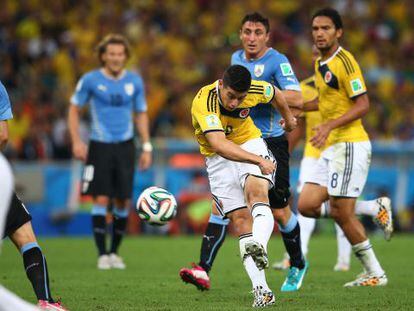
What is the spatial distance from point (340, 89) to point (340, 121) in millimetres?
416

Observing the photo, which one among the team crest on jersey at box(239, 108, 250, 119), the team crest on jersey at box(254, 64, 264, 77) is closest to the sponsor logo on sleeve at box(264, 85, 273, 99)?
the team crest on jersey at box(239, 108, 250, 119)

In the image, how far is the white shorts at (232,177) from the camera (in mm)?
7301

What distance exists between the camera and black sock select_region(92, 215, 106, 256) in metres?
10.8

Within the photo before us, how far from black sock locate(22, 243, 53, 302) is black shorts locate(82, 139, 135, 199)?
4642 mm

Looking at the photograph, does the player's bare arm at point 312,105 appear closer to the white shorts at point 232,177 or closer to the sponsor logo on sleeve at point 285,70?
the sponsor logo on sleeve at point 285,70

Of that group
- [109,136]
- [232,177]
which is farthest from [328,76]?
[109,136]

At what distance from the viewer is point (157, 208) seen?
7.48 metres

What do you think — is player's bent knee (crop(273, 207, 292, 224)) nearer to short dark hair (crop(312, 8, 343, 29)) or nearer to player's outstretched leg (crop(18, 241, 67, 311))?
A: short dark hair (crop(312, 8, 343, 29))

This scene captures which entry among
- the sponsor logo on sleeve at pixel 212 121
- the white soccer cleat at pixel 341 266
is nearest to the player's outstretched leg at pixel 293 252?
the sponsor logo on sleeve at pixel 212 121

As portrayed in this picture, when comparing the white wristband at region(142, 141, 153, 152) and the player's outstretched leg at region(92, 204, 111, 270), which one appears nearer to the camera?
the player's outstretched leg at region(92, 204, 111, 270)

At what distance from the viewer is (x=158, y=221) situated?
7.48m

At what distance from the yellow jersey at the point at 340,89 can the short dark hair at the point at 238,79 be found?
1995 mm

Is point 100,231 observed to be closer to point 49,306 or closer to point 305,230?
point 305,230

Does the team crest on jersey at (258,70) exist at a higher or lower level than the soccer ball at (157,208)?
higher
